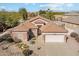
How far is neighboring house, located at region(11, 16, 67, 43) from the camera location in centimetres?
827

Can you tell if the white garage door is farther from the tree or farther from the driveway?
the tree

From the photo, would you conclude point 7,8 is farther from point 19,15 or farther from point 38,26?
point 38,26

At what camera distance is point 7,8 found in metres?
8.22

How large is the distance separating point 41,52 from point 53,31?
765 millimetres

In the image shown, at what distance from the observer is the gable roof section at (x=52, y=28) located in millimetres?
8250

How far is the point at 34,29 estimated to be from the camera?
27.2ft

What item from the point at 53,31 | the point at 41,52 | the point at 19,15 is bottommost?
the point at 41,52

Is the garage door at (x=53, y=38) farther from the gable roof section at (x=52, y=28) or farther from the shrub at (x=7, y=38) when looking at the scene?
the shrub at (x=7, y=38)

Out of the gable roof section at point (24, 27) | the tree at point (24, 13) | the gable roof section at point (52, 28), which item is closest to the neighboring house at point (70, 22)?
the gable roof section at point (52, 28)

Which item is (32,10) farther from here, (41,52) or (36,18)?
(41,52)

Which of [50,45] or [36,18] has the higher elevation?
[36,18]

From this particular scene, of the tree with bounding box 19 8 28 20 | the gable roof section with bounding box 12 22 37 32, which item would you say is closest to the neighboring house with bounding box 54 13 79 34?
the gable roof section with bounding box 12 22 37 32

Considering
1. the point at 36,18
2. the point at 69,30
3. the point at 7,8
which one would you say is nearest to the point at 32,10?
the point at 36,18

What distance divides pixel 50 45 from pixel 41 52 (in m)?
0.36
